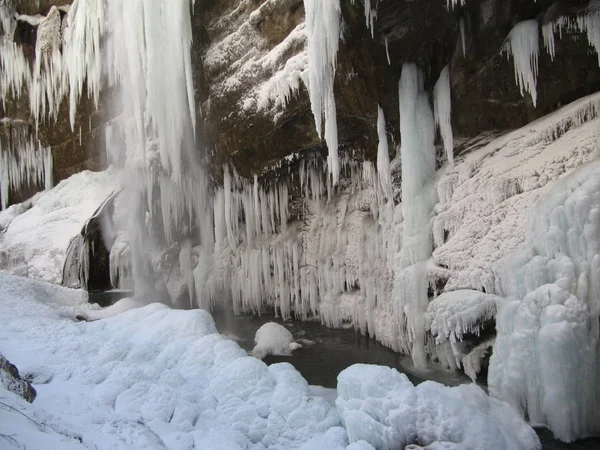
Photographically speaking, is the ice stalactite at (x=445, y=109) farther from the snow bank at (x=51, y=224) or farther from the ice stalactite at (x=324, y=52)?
the snow bank at (x=51, y=224)

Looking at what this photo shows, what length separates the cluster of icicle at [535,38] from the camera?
626 centimetres

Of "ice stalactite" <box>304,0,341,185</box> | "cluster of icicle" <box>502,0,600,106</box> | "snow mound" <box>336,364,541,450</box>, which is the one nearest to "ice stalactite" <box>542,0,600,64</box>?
"cluster of icicle" <box>502,0,600,106</box>

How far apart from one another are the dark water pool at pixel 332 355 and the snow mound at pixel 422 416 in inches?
23.1

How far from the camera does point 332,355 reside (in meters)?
9.14

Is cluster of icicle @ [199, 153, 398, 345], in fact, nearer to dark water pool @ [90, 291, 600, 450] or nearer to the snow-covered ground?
dark water pool @ [90, 291, 600, 450]

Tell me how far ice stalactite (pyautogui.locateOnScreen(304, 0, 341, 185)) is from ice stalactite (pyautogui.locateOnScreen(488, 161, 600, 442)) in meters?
4.04

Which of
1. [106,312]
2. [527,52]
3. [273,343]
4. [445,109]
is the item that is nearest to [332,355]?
[273,343]

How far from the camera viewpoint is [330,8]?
7367 millimetres

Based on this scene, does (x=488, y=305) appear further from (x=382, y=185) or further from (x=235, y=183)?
(x=235, y=183)

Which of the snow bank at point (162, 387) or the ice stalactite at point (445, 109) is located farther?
the ice stalactite at point (445, 109)

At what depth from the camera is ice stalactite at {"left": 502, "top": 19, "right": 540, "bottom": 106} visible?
6.73 metres

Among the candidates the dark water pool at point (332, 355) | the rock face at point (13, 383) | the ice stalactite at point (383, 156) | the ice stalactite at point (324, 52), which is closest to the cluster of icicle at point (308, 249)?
the ice stalactite at point (383, 156)

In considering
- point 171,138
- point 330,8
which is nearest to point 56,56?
point 171,138

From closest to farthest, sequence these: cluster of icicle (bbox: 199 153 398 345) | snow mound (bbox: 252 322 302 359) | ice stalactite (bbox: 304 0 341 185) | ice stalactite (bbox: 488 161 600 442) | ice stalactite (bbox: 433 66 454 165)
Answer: ice stalactite (bbox: 488 161 600 442) → ice stalactite (bbox: 304 0 341 185) → ice stalactite (bbox: 433 66 454 165) → snow mound (bbox: 252 322 302 359) → cluster of icicle (bbox: 199 153 398 345)
